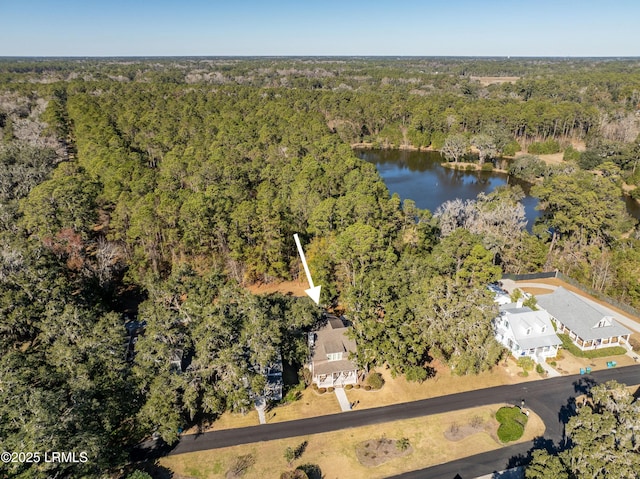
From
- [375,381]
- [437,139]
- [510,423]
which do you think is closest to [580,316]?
[510,423]

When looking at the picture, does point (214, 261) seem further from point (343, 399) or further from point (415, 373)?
point (415, 373)

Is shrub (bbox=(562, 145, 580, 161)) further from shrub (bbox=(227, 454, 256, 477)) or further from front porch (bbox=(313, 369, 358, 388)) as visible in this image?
shrub (bbox=(227, 454, 256, 477))

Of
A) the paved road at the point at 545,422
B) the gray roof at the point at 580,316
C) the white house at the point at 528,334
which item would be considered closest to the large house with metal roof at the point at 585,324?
the gray roof at the point at 580,316

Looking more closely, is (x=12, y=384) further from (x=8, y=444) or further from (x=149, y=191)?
(x=149, y=191)

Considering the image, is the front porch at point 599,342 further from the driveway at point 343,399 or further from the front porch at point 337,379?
the driveway at point 343,399

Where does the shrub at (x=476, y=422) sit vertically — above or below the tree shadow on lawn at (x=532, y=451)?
above

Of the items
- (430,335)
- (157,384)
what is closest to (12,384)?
(157,384)

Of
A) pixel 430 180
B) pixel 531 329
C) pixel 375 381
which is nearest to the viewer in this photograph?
pixel 375 381
